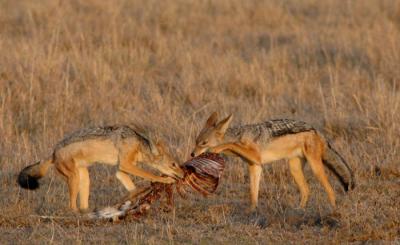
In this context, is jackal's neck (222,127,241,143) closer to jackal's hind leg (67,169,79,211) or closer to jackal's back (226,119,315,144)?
jackal's back (226,119,315,144)

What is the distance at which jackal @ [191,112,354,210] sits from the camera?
7.73 metres

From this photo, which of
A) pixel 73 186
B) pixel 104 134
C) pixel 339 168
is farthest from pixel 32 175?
pixel 339 168


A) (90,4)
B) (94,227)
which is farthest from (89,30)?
(94,227)

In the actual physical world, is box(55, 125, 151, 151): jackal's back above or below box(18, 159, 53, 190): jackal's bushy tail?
above

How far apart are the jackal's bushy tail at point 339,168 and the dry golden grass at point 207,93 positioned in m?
0.14

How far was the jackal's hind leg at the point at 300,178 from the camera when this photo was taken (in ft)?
25.6

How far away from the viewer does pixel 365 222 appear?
21.7ft

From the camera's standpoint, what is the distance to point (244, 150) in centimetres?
781

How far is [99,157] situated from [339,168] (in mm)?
2149

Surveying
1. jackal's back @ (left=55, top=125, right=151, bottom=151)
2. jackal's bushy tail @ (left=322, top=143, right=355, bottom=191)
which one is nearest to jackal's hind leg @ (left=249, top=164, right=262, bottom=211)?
jackal's bushy tail @ (left=322, top=143, right=355, bottom=191)

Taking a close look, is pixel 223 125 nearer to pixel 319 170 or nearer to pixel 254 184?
pixel 254 184

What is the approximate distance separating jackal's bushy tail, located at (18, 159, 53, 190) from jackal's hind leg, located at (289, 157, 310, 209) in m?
2.19

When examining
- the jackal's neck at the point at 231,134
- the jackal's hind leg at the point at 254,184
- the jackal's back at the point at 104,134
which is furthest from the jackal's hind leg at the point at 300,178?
the jackal's back at the point at 104,134

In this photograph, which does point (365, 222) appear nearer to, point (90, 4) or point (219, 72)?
point (219, 72)
